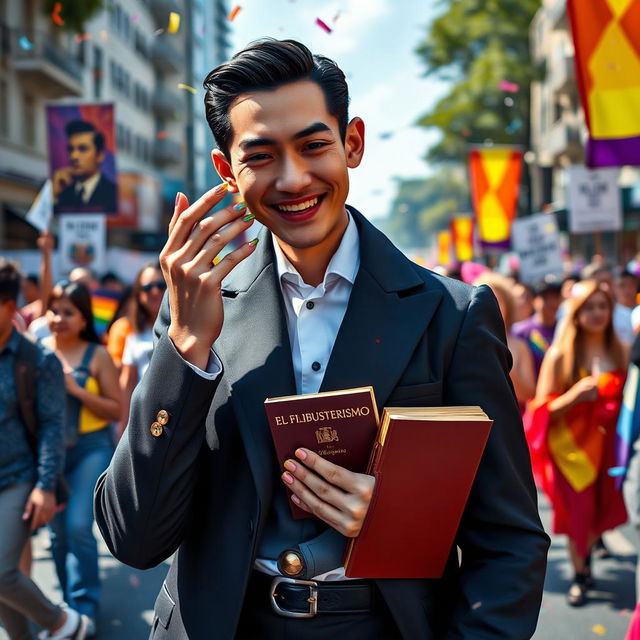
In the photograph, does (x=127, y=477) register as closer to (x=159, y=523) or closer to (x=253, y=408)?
(x=159, y=523)

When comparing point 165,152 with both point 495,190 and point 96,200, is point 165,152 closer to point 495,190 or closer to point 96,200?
point 495,190

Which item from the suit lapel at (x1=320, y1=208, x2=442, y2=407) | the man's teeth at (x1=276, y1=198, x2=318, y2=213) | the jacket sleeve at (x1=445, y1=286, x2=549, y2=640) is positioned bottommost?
the jacket sleeve at (x1=445, y1=286, x2=549, y2=640)

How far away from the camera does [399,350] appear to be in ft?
6.23

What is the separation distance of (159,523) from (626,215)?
90.6 feet

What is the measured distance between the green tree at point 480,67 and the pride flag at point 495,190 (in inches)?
739

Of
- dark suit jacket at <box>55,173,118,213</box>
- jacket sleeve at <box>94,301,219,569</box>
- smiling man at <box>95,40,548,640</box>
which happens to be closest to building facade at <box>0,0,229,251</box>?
dark suit jacket at <box>55,173,118,213</box>

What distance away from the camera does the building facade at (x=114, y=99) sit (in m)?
26.5

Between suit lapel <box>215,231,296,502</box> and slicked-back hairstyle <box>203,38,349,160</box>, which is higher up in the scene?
slicked-back hairstyle <box>203,38,349,160</box>

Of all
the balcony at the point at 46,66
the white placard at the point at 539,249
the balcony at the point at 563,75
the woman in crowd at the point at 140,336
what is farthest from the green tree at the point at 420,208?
the woman in crowd at the point at 140,336

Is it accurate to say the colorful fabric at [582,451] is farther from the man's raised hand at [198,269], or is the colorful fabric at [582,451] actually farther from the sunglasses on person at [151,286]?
the man's raised hand at [198,269]

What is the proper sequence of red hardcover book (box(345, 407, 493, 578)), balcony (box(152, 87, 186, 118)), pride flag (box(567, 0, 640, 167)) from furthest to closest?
balcony (box(152, 87, 186, 118)) < pride flag (box(567, 0, 640, 167)) < red hardcover book (box(345, 407, 493, 578))

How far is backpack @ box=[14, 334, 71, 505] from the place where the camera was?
428 cm

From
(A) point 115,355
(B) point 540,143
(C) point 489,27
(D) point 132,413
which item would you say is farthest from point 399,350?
(B) point 540,143

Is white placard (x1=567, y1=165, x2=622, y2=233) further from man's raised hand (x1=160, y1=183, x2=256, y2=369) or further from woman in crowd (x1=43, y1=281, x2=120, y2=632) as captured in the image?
man's raised hand (x1=160, y1=183, x2=256, y2=369)
